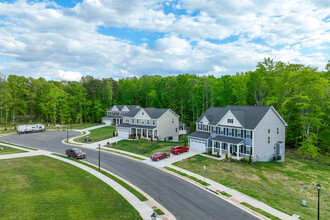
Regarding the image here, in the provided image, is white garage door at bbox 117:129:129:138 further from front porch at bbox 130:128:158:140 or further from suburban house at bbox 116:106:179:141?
front porch at bbox 130:128:158:140

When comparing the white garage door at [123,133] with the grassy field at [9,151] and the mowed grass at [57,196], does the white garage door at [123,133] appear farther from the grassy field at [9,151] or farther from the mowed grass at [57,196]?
the mowed grass at [57,196]

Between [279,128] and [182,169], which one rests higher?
[279,128]

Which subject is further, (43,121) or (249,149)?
Answer: (43,121)

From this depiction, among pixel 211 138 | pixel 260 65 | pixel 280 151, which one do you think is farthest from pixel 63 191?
pixel 260 65

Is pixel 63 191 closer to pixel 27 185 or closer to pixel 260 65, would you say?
pixel 27 185

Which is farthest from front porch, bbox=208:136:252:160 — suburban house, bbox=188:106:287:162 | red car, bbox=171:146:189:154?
red car, bbox=171:146:189:154

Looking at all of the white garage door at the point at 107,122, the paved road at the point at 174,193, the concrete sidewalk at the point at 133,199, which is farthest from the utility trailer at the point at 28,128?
the paved road at the point at 174,193

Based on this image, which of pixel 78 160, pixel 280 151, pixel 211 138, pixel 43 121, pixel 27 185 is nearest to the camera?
pixel 27 185
